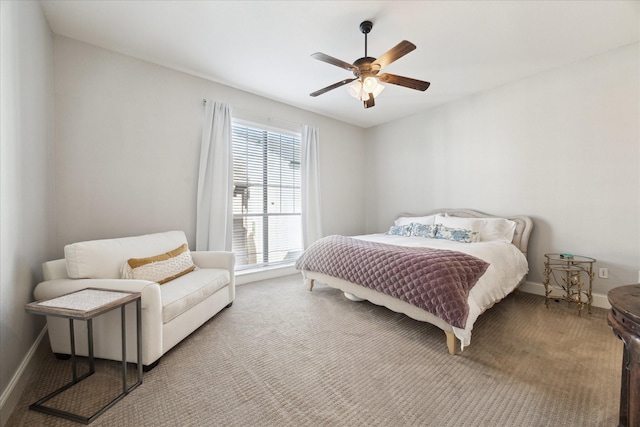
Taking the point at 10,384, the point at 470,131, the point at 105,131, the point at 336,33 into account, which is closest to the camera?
the point at 10,384

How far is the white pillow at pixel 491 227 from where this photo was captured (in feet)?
10.5

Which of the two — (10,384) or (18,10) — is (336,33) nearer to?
(18,10)

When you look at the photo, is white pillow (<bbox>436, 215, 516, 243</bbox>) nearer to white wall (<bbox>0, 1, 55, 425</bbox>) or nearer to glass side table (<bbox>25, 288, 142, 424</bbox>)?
glass side table (<bbox>25, 288, 142, 424</bbox>)

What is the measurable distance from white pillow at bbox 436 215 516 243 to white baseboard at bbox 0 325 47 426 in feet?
13.7

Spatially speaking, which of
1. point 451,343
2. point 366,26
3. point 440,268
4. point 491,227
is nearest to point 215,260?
point 440,268

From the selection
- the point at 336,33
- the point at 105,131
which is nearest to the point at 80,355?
the point at 105,131

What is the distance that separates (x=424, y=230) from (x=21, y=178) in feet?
13.2

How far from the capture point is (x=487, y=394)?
4.84 feet

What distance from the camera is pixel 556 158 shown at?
3049 mm

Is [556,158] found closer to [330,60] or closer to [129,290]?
[330,60]

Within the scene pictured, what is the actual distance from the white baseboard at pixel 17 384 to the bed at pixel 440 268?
2.30 meters

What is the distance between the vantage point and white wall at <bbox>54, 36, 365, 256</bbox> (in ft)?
8.13

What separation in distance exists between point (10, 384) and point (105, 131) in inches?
88.9

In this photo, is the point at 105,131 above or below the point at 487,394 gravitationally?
above
